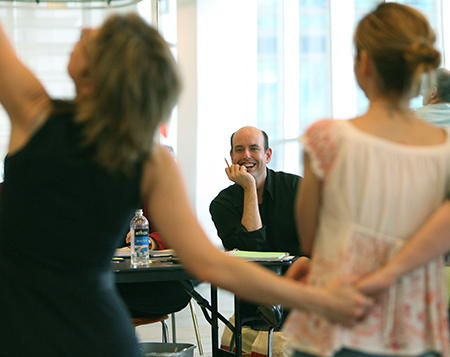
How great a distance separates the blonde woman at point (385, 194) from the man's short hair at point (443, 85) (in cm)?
163

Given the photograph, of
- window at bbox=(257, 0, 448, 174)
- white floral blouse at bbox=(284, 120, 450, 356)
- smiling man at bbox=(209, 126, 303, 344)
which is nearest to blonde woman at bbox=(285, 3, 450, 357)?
white floral blouse at bbox=(284, 120, 450, 356)

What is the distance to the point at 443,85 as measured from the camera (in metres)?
2.57

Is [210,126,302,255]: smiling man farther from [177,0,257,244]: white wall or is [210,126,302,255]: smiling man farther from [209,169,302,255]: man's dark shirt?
[177,0,257,244]: white wall

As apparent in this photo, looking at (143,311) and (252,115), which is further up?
(252,115)

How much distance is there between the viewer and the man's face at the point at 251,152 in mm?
3115

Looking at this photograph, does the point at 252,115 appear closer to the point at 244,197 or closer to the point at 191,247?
the point at 244,197

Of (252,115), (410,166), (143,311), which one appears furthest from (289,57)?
(410,166)

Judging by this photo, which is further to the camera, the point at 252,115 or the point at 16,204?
the point at 252,115

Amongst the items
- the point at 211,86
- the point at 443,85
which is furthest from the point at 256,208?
the point at 211,86

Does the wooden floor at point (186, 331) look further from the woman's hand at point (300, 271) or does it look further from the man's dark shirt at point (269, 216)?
the woman's hand at point (300, 271)

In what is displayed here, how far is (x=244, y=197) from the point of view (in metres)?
2.92

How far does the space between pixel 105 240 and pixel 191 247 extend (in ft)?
0.51

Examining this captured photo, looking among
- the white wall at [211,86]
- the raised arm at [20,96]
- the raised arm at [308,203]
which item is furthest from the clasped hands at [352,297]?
the white wall at [211,86]

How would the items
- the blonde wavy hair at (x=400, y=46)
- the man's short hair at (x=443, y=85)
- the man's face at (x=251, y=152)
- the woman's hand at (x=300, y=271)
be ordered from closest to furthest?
the blonde wavy hair at (x=400, y=46), the woman's hand at (x=300, y=271), the man's short hair at (x=443, y=85), the man's face at (x=251, y=152)
